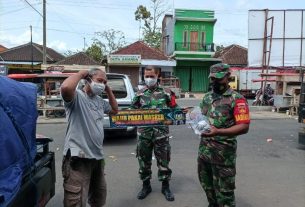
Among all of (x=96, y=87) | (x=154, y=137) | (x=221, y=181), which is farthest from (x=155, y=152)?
(x=96, y=87)

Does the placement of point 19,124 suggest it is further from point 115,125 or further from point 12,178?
point 115,125

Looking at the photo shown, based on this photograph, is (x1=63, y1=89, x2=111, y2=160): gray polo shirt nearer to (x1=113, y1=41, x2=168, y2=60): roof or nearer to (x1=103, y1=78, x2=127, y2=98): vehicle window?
(x1=103, y1=78, x2=127, y2=98): vehicle window

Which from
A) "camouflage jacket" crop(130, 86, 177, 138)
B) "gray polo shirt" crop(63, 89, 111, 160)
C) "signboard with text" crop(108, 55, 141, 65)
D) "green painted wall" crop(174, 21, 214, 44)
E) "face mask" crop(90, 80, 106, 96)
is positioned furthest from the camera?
"green painted wall" crop(174, 21, 214, 44)

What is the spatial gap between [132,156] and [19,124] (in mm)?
5391

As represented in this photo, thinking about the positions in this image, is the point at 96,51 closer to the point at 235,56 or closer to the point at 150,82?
the point at 235,56

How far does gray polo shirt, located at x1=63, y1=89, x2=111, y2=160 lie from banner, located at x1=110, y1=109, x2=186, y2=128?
1.09 m

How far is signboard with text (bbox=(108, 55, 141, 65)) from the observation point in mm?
→ 36250

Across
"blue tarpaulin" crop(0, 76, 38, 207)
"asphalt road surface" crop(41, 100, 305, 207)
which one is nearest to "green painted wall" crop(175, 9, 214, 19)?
"asphalt road surface" crop(41, 100, 305, 207)

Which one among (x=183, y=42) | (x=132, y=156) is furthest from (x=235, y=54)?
(x=132, y=156)

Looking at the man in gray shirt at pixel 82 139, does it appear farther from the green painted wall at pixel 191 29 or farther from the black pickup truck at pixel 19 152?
the green painted wall at pixel 191 29

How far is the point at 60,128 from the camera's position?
13055mm

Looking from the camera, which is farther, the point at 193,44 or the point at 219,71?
the point at 193,44

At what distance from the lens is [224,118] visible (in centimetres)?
407

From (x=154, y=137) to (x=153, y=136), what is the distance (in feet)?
0.06
